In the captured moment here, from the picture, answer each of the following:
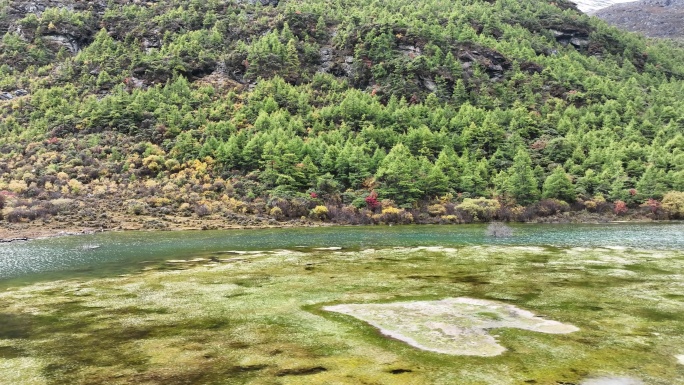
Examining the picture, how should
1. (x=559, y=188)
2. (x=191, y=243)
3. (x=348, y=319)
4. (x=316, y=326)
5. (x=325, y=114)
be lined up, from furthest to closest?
(x=325, y=114) → (x=559, y=188) → (x=191, y=243) → (x=348, y=319) → (x=316, y=326)

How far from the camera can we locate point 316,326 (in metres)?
17.5

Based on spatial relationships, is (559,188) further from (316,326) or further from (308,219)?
(316,326)

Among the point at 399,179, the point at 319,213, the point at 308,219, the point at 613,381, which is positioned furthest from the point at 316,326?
the point at 399,179

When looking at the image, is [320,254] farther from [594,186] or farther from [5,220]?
[594,186]

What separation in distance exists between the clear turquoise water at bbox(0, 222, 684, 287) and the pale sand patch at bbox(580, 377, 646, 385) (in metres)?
29.9

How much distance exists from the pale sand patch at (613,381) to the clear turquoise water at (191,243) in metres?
29.9

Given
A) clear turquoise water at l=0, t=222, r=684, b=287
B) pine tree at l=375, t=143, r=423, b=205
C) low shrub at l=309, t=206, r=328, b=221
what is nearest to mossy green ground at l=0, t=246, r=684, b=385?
clear turquoise water at l=0, t=222, r=684, b=287

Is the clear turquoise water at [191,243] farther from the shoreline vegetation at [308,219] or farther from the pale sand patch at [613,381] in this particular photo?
the pale sand patch at [613,381]

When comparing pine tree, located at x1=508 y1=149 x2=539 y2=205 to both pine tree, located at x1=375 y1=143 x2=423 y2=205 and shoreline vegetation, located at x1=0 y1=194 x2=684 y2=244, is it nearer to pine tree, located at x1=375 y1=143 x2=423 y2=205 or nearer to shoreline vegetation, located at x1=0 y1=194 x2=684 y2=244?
shoreline vegetation, located at x1=0 y1=194 x2=684 y2=244

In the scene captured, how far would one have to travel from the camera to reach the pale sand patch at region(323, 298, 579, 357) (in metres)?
14.9

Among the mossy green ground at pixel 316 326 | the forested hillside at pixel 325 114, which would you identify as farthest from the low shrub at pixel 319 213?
the mossy green ground at pixel 316 326

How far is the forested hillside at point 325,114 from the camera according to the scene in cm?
8425

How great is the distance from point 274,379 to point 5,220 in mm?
71101

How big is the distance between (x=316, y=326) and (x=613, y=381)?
9.61 meters
